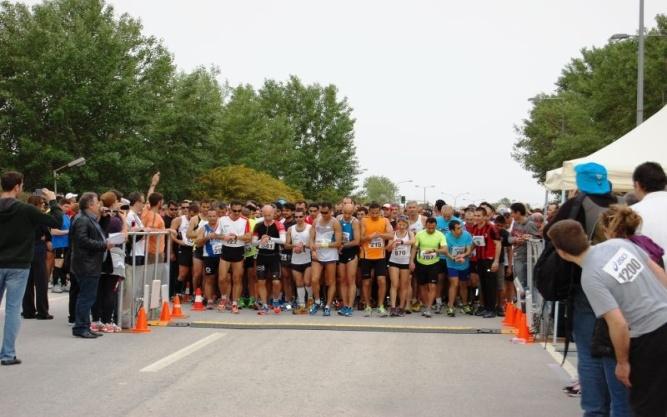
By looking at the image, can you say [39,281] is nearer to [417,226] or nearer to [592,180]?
[417,226]

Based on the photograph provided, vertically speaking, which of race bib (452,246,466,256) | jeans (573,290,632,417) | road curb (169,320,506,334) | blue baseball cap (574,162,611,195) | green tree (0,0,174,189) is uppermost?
green tree (0,0,174,189)

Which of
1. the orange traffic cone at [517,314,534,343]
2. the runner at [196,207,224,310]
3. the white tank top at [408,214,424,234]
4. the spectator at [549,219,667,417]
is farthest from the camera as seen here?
the white tank top at [408,214,424,234]

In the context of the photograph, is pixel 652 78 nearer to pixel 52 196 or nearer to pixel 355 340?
pixel 355 340

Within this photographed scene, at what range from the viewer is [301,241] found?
15477 mm

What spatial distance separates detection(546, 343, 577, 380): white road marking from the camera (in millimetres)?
9438

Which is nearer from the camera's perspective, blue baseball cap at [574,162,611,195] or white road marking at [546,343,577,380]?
blue baseball cap at [574,162,611,195]

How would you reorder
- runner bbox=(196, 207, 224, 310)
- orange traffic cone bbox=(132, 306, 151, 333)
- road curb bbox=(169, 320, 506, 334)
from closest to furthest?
orange traffic cone bbox=(132, 306, 151, 333) → road curb bbox=(169, 320, 506, 334) → runner bbox=(196, 207, 224, 310)

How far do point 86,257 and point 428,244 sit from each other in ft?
21.7

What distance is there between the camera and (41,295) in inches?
529

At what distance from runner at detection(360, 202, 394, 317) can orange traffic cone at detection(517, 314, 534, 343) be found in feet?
12.2

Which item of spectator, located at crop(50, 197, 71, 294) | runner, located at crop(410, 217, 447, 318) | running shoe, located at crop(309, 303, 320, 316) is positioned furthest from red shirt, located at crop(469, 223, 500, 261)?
spectator, located at crop(50, 197, 71, 294)

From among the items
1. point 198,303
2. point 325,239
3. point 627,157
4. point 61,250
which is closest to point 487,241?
point 627,157

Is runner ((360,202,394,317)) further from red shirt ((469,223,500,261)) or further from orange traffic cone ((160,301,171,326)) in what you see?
orange traffic cone ((160,301,171,326))

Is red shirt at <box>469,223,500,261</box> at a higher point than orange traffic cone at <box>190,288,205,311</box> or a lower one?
higher
